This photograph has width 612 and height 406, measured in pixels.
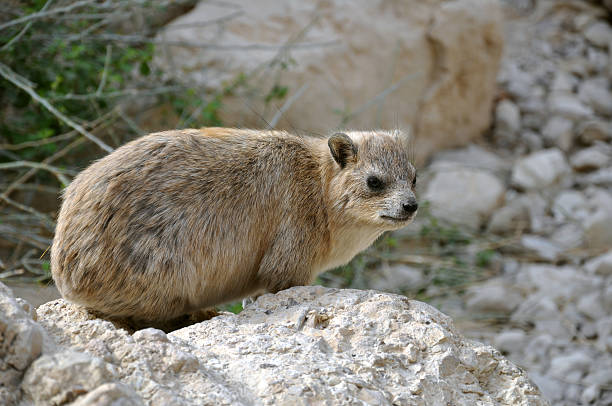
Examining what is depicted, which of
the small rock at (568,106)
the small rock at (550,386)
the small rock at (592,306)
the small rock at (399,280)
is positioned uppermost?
the small rock at (568,106)

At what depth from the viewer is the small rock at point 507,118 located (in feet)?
36.0

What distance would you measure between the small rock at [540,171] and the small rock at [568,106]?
41.4 inches

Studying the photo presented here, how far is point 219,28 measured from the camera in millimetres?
8727

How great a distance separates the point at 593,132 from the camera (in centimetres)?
1041

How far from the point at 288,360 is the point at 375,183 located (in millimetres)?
1656

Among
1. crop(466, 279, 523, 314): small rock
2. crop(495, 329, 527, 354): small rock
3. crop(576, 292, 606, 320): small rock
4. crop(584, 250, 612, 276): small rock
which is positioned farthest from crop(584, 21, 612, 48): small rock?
crop(495, 329, 527, 354): small rock

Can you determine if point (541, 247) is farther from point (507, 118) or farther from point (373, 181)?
point (373, 181)

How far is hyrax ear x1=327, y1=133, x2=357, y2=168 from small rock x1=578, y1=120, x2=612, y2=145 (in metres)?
6.96

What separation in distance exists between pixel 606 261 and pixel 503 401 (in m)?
5.54

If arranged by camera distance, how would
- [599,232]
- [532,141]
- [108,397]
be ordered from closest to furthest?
[108,397] < [599,232] < [532,141]

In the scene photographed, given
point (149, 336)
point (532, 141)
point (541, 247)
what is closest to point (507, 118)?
point (532, 141)

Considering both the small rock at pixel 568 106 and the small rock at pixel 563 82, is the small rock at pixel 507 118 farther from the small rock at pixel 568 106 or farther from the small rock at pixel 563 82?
the small rock at pixel 563 82

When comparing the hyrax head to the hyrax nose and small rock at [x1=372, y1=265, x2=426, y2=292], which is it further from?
small rock at [x1=372, y1=265, x2=426, y2=292]

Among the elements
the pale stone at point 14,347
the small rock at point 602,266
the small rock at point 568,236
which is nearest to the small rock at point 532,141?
the small rock at point 568,236
